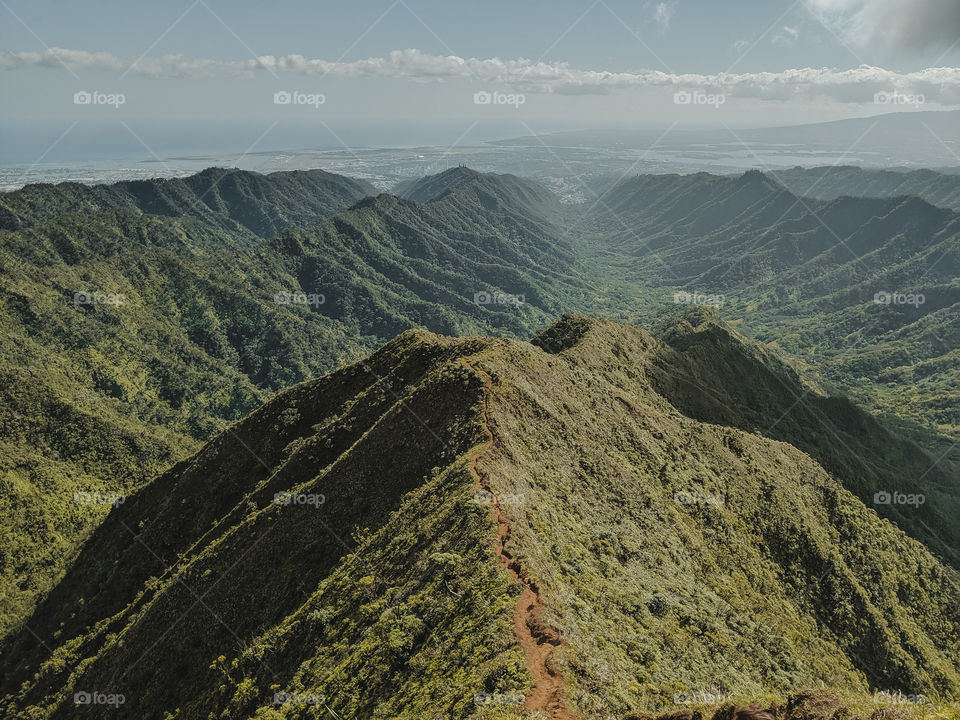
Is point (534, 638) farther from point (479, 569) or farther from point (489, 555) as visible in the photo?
point (489, 555)

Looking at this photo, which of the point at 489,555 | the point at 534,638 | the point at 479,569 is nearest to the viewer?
the point at 534,638

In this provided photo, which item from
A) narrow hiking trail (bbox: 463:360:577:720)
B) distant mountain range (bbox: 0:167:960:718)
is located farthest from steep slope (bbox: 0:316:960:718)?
distant mountain range (bbox: 0:167:960:718)

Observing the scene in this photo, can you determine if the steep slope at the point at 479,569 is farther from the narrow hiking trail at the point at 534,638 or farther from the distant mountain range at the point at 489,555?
the distant mountain range at the point at 489,555

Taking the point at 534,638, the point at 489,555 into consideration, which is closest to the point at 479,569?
the point at 489,555

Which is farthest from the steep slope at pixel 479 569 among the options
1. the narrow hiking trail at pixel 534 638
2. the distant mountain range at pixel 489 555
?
the distant mountain range at pixel 489 555

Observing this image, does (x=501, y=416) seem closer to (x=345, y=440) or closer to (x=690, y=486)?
(x=345, y=440)

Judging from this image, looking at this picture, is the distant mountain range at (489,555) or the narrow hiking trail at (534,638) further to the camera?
the distant mountain range at (489,555)
